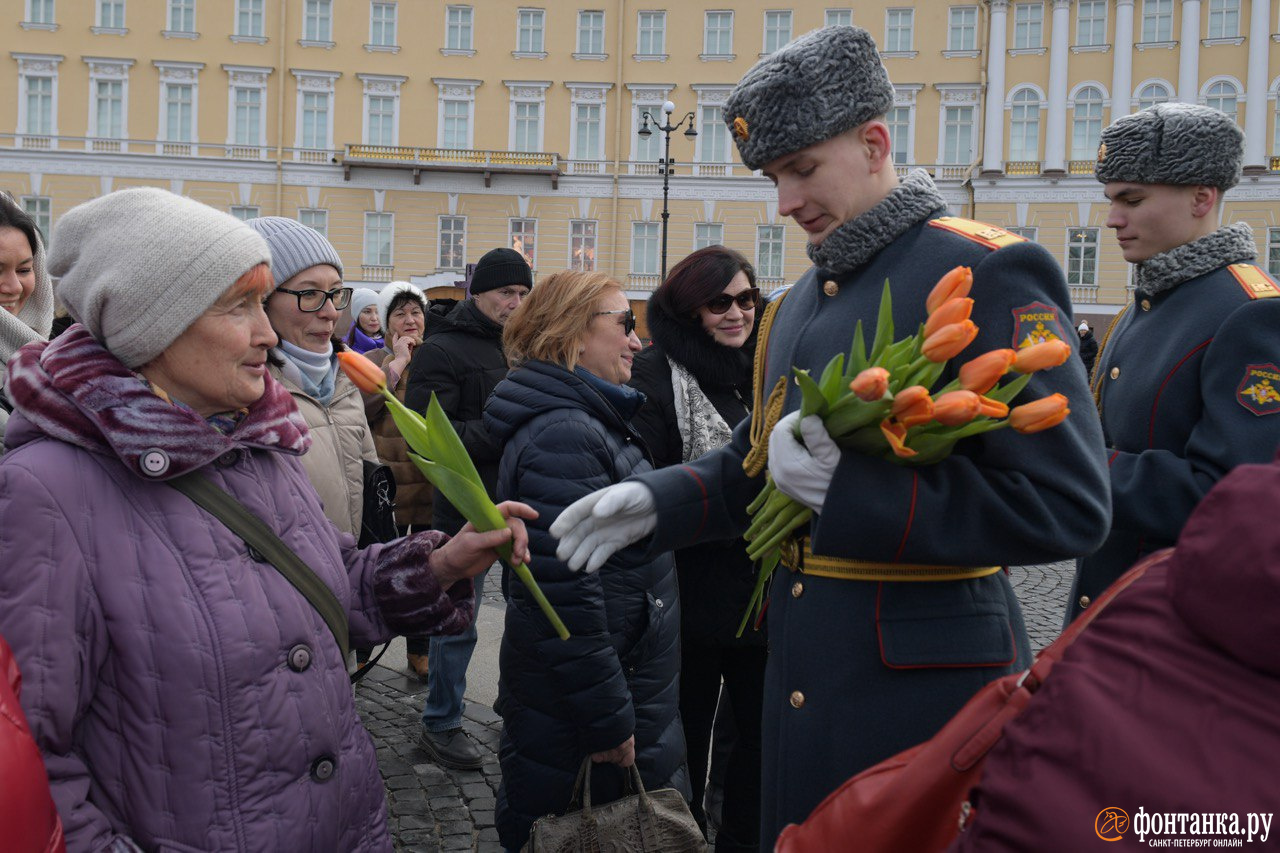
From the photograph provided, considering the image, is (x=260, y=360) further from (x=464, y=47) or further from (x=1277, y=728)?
(x=464, y=47)

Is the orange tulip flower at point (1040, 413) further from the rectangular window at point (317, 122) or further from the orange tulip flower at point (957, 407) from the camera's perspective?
the rectangular window at point (317, 122)

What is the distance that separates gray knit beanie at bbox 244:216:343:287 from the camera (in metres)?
3.26

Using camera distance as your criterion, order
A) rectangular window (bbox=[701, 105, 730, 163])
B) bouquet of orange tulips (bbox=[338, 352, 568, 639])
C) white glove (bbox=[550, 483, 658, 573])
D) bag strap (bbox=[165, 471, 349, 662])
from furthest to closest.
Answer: rectangular window (bbox=[701, 105, 730, 163]), white glove (bbox=[550, 483, 658, 573]), bouquet of orange tulips (bbox=[338, 352, 568, 639]), bag strap (bbox=[165, 471, 349, 662])

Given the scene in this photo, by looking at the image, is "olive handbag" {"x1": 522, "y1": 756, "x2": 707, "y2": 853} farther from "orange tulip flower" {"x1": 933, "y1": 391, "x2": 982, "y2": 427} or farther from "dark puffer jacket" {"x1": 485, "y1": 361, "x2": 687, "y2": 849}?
"orange tulip flower" {"x1": 933, "y1": 391, "x2": 982, "y2": 427}

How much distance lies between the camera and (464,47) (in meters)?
31.6

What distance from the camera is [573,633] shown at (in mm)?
2938

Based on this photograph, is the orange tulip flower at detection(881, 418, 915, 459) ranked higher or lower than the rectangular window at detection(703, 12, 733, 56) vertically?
lower

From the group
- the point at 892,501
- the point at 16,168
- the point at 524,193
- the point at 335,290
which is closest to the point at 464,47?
the point at 524,193

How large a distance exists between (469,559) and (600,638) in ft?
2.65

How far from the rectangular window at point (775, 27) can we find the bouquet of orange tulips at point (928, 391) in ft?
105

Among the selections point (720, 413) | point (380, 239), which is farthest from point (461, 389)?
point (380, 239)

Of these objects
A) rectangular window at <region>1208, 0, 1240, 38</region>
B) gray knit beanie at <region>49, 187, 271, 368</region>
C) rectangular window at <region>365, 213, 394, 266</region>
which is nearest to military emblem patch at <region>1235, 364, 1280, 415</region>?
gray knit beanie at <region>49, 187, 271, 368</region>

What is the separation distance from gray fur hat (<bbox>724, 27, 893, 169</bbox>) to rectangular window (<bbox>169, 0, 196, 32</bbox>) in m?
33.4

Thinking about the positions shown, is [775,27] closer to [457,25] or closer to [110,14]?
[457,25]
